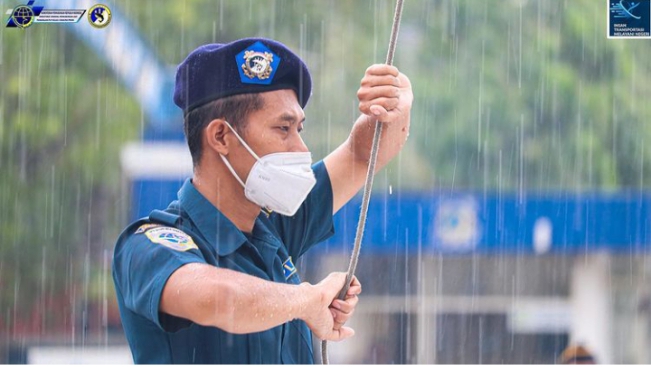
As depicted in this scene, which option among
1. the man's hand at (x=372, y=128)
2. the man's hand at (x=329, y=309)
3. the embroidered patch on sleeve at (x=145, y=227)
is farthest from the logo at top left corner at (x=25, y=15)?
the man's hand at (x=329, y=309)

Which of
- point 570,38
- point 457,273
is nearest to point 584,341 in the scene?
point 457,273

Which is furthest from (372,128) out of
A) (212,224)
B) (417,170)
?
(417,170)

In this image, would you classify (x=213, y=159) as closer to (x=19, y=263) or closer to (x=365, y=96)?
(x=365, y=96)

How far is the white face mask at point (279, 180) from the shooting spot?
3.12 metres

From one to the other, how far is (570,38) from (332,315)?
13.0 meters

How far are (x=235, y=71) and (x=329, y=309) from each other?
0.68m

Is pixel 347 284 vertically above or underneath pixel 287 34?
underneath

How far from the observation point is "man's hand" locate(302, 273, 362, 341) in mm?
2859

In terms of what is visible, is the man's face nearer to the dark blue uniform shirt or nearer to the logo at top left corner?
the dark blue uniform shirt

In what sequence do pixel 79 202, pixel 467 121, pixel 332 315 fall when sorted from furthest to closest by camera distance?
pixel 467 121 < pixel 79 202 < pixel 332 315

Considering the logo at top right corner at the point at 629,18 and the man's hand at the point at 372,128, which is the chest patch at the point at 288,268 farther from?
the logo at top right corner at the point at 629,18

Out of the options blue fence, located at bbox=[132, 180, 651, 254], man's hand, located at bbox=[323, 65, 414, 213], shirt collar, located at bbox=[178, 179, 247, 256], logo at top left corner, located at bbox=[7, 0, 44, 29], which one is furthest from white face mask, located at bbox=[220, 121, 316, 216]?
blue fence, located at bbox=[132, 180, 651, 254]

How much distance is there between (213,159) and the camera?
126 inches

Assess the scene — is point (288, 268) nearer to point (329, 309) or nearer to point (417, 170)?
point (329, 309)
